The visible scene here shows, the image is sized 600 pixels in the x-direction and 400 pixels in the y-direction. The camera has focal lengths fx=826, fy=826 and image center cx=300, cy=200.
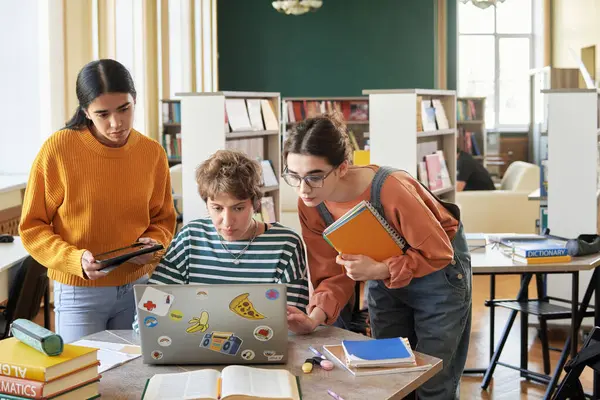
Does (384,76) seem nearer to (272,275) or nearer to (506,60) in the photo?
(506,60)

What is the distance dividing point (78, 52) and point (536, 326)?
3952mm

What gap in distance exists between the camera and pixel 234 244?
237cm

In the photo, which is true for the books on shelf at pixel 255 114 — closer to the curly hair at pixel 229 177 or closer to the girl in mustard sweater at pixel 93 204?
the girl in mustard sweater at pixel 93 204

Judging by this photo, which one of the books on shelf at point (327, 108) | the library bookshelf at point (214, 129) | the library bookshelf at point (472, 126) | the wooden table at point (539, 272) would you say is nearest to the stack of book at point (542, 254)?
the wooden table at point (539, 272)

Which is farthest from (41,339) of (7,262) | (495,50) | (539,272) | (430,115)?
(495,50)

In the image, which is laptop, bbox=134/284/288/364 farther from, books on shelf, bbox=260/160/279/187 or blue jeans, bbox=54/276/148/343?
books on shelf, bbox=260/160/279/187

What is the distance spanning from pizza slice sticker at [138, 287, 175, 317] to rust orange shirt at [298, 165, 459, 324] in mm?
555

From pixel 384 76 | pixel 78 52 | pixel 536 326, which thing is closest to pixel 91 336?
pixel 536 326

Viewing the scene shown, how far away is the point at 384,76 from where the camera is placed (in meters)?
14.8

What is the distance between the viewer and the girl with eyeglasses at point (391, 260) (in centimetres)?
225

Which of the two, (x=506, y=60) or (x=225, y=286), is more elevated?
(x=506, y=60)

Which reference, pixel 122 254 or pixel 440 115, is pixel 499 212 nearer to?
pixel 440 115

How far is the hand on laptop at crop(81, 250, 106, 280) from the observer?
2369 millimetres

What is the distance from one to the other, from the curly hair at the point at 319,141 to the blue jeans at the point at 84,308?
29.0 inches
